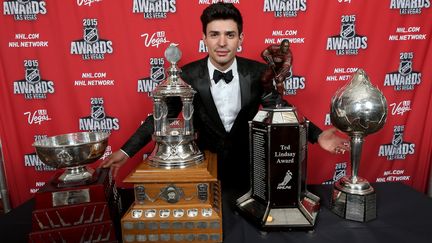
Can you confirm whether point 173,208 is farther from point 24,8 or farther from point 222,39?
point 24,8

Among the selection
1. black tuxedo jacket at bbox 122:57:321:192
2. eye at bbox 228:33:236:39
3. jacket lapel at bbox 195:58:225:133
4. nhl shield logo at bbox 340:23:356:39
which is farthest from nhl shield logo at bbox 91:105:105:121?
nhl shield logo at bbox 340:23:356:39

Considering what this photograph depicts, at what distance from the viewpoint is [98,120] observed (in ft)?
8.06

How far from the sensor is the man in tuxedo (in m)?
1.51

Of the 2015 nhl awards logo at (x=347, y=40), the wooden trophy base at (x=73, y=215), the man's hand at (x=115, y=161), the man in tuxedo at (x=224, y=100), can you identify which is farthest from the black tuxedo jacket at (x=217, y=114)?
the 2015 nhl awards logo at (x=347, y=40)

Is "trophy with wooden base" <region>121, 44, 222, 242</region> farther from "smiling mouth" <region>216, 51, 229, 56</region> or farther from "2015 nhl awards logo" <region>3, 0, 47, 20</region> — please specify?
"2015 nhl awards logo" <region>3, 0, 47, 20</region>

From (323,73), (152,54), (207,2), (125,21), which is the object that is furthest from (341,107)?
(125,21)

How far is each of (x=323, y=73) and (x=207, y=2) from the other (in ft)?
→ 3.54

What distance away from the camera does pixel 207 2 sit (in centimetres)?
225

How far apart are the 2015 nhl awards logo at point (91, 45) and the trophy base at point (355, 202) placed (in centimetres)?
193

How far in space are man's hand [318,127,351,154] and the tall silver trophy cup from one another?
0.26 ft

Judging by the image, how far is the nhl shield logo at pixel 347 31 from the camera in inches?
91.3

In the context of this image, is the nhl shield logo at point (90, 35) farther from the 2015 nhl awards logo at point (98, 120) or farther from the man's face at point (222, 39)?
the man's face at point (222, 39)

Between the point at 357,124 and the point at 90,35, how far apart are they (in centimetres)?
201

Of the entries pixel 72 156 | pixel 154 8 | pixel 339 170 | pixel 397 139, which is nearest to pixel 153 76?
pixel 154 8
